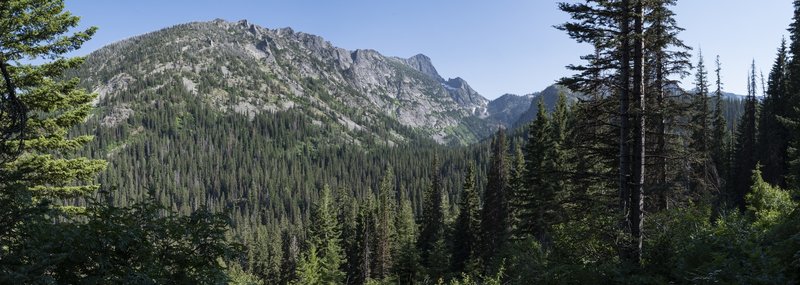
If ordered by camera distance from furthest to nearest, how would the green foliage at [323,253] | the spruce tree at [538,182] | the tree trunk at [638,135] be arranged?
1. the green foliage at [323,253]
2. the spruce tree at [538,182]
3. the tree trunk at [638,135]

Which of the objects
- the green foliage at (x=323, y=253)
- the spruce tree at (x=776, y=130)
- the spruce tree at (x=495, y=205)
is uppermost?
the spruce tree at (x=776, y=130)

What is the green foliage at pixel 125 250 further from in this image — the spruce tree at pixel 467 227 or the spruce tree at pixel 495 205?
the spruce tree at pixel 467 227

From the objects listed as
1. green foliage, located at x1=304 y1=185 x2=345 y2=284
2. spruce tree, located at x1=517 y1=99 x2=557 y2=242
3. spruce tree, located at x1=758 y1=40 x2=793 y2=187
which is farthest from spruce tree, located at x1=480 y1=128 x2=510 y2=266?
spruce tree, located at x1=758 y1=40 x2=793 y2=187

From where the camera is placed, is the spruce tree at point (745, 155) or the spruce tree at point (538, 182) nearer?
the spruce tree at point (538, 182)

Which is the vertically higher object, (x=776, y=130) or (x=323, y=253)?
(x=776, y=130)

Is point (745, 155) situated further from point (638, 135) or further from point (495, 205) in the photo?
point (638, 135)

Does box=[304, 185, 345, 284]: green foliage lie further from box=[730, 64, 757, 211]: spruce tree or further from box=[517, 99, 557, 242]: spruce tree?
box=[730, 64, 757, 211]: spruce tree

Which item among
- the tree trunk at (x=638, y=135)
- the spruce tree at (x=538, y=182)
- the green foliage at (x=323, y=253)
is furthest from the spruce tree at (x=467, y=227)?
the tree trunk at (x=638, y=135)

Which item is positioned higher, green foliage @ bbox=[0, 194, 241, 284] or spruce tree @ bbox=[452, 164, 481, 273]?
green foliage @ bbox=[0, 194, 241, 284]

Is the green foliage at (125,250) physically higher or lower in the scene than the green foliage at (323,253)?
higher

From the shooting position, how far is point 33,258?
17.1ft

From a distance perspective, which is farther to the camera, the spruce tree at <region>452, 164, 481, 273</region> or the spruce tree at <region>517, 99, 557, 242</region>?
the spruce tree at <region>452, 164, 481, 273</region>

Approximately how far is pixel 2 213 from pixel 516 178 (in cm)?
2906

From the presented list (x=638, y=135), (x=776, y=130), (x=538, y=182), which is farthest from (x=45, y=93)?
(x=776, y=130)
